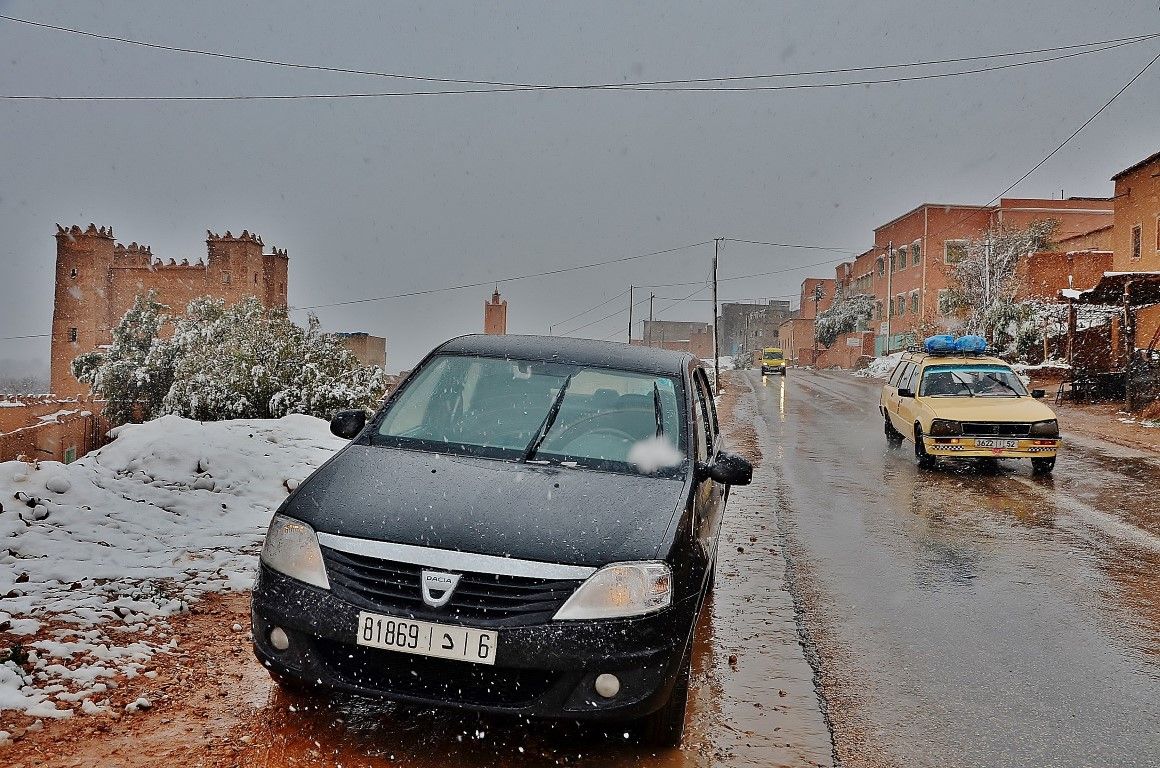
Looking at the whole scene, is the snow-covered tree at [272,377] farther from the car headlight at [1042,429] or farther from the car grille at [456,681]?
the car grille at [456,681]

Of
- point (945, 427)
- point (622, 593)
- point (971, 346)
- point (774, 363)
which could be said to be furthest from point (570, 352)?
point (774, 363)

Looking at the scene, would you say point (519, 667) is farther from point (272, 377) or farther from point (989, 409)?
point (272, 377)

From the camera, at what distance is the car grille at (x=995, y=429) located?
11852 mm

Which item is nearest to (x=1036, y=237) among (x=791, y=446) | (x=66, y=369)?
(x=791, y=446)

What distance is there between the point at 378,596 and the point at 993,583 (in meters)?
5.08

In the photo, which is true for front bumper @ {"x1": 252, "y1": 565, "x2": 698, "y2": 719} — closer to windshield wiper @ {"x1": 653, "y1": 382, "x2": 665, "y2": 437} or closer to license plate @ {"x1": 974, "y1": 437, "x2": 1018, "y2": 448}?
windshield wiper @ {"x1": 653, "y1": 382, "x2": 665, "y2": 437}

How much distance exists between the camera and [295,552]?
3477 mm

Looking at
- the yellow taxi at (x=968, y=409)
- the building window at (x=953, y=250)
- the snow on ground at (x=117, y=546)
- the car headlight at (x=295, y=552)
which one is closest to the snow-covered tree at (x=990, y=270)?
the building window at (x=953, y=250)

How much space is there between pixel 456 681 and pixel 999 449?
10.6 meters

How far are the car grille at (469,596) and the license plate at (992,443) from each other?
10.2m

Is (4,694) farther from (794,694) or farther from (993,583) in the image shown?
(993,583)

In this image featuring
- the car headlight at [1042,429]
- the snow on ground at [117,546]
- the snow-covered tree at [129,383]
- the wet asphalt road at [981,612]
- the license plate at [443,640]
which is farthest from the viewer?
the snow-covered tree at [129,383]

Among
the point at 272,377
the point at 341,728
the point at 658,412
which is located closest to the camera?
the point at 341,728

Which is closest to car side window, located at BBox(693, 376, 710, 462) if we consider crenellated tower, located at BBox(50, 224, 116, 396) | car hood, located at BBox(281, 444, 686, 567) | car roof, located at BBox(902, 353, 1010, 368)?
car hood, located at BBox(281, 444, 686, 567)
